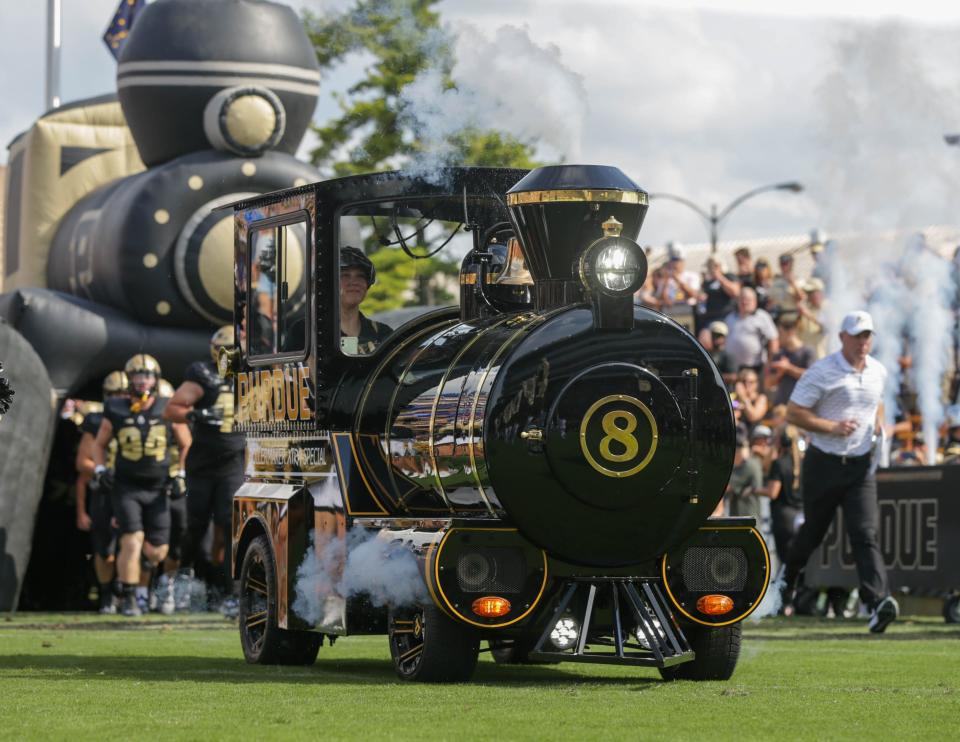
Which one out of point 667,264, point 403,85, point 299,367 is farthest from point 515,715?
point 667,264

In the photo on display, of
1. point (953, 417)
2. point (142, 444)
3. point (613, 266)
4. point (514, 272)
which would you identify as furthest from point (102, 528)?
point (613, 266)

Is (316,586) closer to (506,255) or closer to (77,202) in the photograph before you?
(506,255)

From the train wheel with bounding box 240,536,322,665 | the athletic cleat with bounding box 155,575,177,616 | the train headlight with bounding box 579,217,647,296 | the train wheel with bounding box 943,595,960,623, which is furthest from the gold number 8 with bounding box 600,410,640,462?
the athletic cleat with bounding box 155,575,177,616

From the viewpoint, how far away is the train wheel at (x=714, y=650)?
9102 millimetres

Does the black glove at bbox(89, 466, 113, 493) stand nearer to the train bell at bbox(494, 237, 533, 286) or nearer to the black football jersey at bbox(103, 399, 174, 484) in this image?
the black football jersey at bbox(103, 399, 174, 484)

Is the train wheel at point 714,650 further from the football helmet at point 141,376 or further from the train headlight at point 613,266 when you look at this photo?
the football helmet at point 141,376

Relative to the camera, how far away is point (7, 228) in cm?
2264

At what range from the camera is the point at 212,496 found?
51.3 feet

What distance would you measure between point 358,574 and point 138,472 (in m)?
7.20

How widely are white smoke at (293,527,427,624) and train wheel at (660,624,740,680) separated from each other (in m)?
1.23

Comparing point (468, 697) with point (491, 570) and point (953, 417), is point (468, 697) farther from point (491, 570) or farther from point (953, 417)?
Result: point (953, 417)

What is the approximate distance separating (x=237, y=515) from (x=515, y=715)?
383cm

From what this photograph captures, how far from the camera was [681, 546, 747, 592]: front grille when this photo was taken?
8.96 meters

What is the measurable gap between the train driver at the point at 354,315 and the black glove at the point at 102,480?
6757 mm
